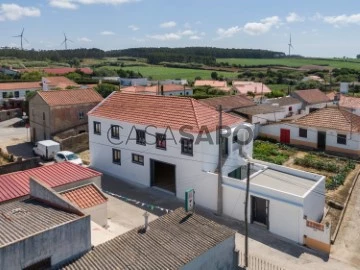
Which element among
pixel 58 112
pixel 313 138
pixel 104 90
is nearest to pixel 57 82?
pixel 104 90

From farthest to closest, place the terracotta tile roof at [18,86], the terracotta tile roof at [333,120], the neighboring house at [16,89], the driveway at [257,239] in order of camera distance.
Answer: the terracotta tile roof at [18,86] < the neighboring house at [16,89] < the terracotta tile roof at [333,120] < the driveway at [257,239]

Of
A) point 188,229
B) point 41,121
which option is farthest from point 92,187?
point 41,121

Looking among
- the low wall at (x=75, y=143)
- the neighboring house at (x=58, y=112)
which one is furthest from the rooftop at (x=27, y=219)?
the neighboring house at (x=58, y=112)

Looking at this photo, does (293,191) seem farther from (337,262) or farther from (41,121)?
(41,121)

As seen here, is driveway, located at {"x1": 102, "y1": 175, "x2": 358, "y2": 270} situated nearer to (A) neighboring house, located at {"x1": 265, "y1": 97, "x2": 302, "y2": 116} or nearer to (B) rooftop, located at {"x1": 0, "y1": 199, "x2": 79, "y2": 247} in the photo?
(B) rooftop, located at {"x1": 0, "y1": 199, "x2": 79, "y2": 247}

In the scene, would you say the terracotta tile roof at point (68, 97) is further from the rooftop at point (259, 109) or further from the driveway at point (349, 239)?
the driveway at point (349, 239)

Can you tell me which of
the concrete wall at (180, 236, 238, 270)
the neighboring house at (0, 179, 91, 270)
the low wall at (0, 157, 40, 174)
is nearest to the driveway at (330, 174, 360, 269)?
the concrete wall at (180, 236, 238, 270)
